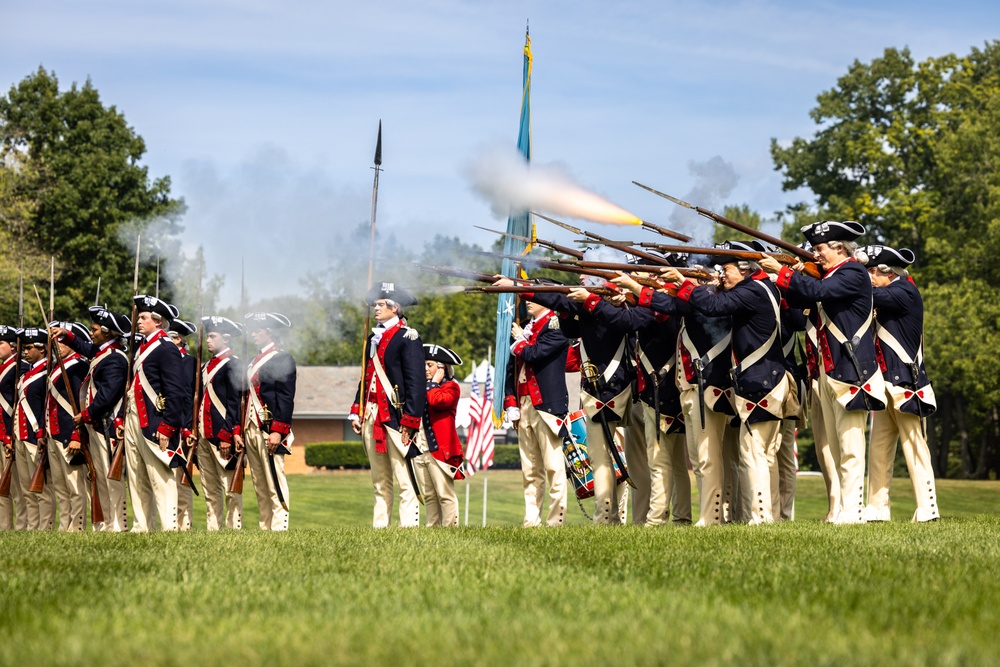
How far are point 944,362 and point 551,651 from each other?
3653 cm

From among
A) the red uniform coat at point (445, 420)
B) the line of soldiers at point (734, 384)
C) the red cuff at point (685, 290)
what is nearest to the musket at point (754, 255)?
the line of soldiers at point (734, 384)

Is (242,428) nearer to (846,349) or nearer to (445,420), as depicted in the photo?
(445,420)

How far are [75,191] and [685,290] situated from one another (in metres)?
35.1

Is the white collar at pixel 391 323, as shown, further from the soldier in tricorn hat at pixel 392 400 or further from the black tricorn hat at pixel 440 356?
the black tricorn hat at pixel 440 356

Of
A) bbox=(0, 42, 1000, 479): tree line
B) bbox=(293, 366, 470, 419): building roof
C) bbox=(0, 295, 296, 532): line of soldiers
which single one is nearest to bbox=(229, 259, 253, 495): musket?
bbox=(0, 295, 296, 532): line of soldiers

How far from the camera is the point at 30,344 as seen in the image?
46.7ft

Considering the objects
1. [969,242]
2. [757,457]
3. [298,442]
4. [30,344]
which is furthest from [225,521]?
[298,442]

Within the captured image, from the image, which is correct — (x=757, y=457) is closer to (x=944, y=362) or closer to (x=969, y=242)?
(x=944, y=362)

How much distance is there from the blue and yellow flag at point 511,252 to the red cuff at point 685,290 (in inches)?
90.0

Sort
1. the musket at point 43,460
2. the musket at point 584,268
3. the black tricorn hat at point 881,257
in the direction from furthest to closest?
the musket at point 43,460
the musket at point 584,268
the black tricorn hat at point 881,257

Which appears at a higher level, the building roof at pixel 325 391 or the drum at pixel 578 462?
the building roof at pixel 325 391

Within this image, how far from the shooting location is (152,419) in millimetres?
11680

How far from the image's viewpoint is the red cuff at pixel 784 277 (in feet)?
31.0

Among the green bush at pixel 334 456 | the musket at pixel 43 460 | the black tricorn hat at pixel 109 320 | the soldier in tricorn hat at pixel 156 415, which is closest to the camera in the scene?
the soldier in tricorn hat at pixel 156 415
